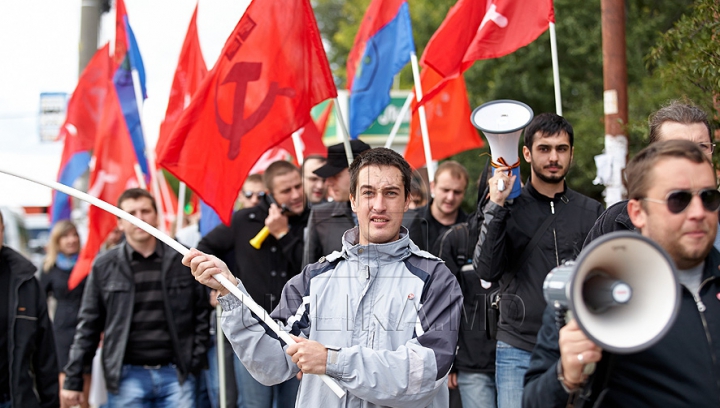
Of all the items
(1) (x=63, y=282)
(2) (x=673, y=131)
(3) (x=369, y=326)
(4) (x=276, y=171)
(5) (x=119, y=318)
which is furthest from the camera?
(1) (x=63, y=282)

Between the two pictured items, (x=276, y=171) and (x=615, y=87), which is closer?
(x=276, y=171)

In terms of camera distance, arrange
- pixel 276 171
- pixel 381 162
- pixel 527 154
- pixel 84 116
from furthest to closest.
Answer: pixel 84 116 → pixel 276 171 → pixel 527 154 → pixel 381 162

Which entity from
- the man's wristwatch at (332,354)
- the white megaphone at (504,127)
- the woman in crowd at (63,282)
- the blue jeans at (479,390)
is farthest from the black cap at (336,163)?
the woman in crowd at (63,282)

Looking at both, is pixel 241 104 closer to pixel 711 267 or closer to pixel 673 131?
pixel 673 131

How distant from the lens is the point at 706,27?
16.9 feet

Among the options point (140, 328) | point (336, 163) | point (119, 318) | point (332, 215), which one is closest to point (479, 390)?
point (332, 215)

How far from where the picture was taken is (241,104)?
17.7ft

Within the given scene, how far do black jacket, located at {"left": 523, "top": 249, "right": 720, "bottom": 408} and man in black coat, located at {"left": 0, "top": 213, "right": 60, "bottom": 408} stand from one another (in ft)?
12.3

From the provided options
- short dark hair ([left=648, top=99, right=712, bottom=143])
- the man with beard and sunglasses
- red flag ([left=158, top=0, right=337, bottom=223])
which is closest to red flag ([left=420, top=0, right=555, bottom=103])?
red flag ([left=158, top=0, right=337, bottom=223])

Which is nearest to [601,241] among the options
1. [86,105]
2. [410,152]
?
[410,152]

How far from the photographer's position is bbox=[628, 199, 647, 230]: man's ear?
2713 mm

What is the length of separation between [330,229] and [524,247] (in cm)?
132

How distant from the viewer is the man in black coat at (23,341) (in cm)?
524

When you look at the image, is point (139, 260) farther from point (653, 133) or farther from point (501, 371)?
point (653, 133)
